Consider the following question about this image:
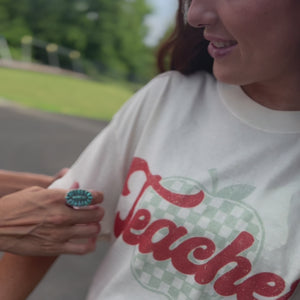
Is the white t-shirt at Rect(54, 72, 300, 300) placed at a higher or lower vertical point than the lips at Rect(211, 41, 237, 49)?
lower

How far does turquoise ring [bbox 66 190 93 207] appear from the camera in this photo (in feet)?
3.10

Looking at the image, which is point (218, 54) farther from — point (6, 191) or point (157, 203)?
point (6, 191)

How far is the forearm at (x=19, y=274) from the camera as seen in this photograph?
1.01m

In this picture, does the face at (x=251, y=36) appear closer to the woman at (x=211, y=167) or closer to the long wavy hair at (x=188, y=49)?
the woman at (x=211, y=167)

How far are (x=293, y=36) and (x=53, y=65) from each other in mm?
26329

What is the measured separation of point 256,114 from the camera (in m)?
0.93

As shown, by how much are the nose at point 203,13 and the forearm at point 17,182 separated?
672 mm

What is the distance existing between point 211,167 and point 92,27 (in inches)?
1214

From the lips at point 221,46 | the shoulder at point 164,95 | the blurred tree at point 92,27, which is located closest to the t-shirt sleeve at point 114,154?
the shoulder at point 164,95

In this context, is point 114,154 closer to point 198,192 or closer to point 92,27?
point 198,192

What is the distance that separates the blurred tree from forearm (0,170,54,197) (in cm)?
2373

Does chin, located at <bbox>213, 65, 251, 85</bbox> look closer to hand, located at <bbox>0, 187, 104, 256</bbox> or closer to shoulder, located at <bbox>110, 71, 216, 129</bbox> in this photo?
shoulder, located at <bbox>110, 71, 216, 129</bbox>

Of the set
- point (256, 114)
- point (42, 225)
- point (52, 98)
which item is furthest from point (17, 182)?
point (52, 98)

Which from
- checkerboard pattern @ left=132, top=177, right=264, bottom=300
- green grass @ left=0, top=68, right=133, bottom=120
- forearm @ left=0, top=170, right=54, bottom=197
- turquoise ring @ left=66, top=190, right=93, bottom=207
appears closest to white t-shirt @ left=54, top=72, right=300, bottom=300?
checkerboard pattern @ left=132, top=177, right=264, bottom=300
